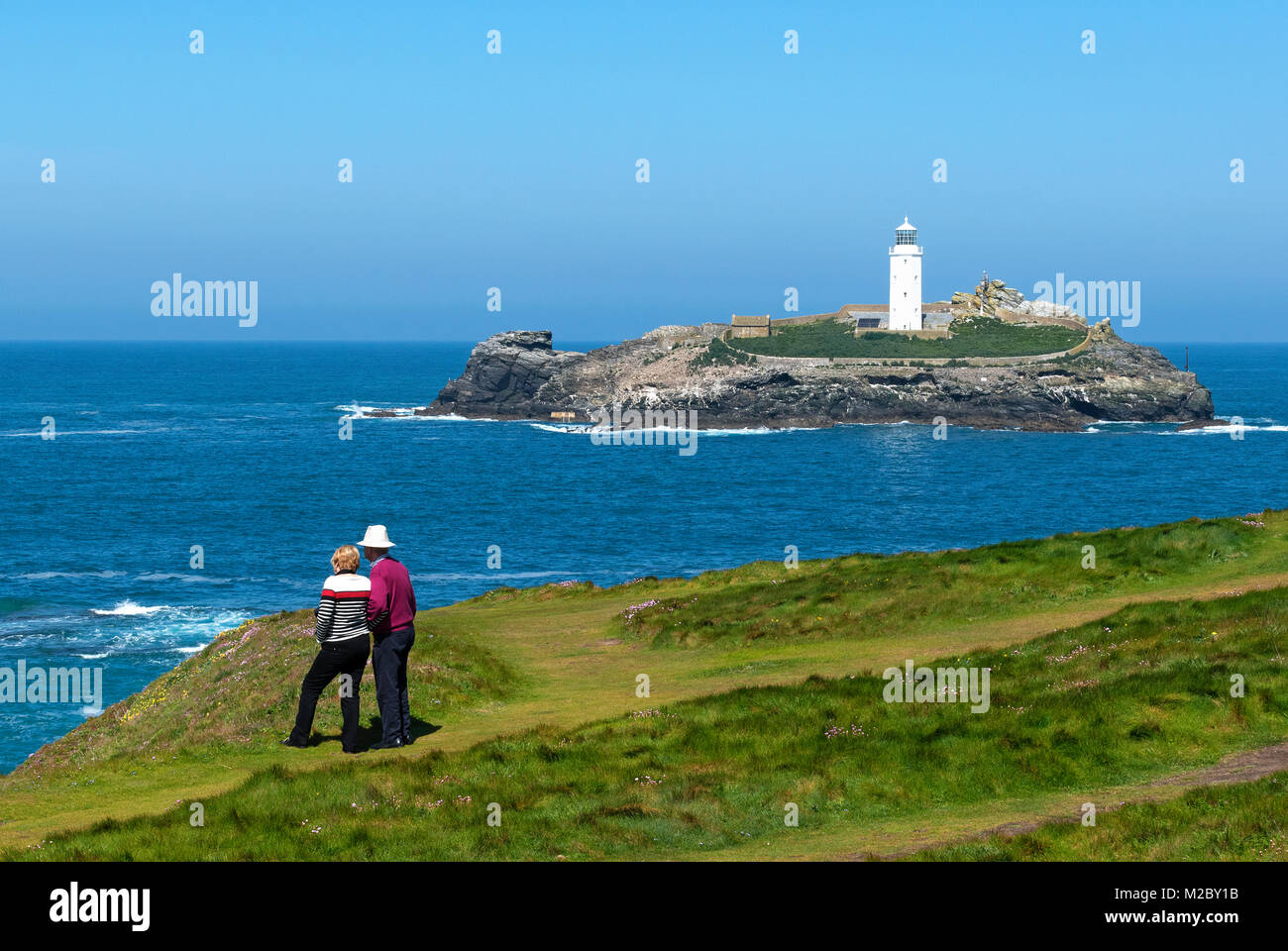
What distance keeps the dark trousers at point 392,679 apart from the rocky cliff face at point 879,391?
153 m

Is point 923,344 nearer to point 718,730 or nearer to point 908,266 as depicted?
point 908,266

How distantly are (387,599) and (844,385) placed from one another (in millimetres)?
158375

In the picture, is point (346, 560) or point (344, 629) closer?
point (346, 560)

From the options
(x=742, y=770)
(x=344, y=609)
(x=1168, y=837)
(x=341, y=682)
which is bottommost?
(x=742, y=770)

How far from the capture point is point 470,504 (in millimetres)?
105438

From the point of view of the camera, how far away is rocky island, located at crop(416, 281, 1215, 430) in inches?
6619

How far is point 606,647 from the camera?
93.7 feet

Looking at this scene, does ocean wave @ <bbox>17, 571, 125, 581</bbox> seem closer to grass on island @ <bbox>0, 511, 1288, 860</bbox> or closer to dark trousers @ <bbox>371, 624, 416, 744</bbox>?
grass on island @ <bbox>0, 511, 1288, 860</bbox>

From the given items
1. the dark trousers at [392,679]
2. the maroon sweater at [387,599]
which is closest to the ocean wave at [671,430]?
the dark trousers at [392,679]

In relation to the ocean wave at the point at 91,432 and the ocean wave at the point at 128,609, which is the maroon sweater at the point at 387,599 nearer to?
the ocean wave at the point at 128,609

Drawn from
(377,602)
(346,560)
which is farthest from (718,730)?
(346,560)

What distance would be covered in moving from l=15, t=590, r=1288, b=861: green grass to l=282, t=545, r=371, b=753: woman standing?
138 centimetres

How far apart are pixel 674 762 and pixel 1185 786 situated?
265 inches

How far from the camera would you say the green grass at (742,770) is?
14.8 metres
